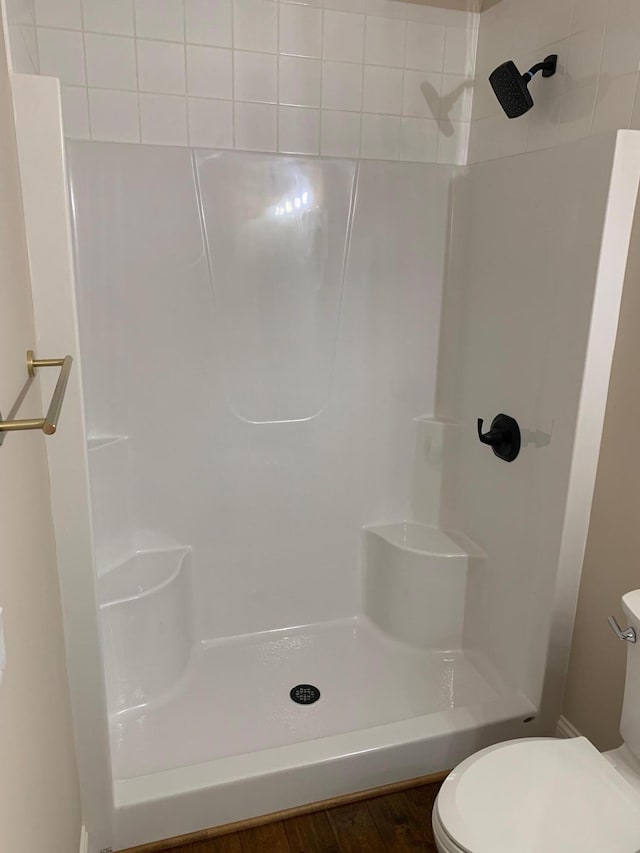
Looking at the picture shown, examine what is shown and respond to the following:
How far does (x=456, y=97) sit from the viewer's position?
2186 millimetres

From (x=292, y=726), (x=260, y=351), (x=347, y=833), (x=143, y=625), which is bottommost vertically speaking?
(x=347, y=833)

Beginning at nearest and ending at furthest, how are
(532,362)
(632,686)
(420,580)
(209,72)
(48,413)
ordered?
(48,413) → (632,686) → (532,362) → (209,72) → (420,580)

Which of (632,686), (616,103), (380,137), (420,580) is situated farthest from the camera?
(420,580)

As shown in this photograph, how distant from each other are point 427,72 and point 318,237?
0.64m

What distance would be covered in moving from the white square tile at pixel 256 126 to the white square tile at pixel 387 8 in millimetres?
429

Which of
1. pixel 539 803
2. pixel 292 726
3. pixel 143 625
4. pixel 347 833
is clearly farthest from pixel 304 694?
A: pixel 539 803

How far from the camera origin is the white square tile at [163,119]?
6.29ft

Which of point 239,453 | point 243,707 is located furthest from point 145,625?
point 239,453

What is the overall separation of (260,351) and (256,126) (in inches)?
27.1

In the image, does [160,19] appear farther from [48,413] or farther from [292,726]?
[292,726]

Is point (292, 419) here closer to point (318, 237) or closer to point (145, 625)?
point (318, 237)

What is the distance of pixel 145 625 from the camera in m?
1.97

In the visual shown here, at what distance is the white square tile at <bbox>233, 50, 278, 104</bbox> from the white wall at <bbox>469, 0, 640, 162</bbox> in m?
0.68

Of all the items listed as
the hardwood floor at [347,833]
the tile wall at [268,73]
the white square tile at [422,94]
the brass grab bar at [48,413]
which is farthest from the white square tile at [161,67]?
the hardwood floor at [347,833]
